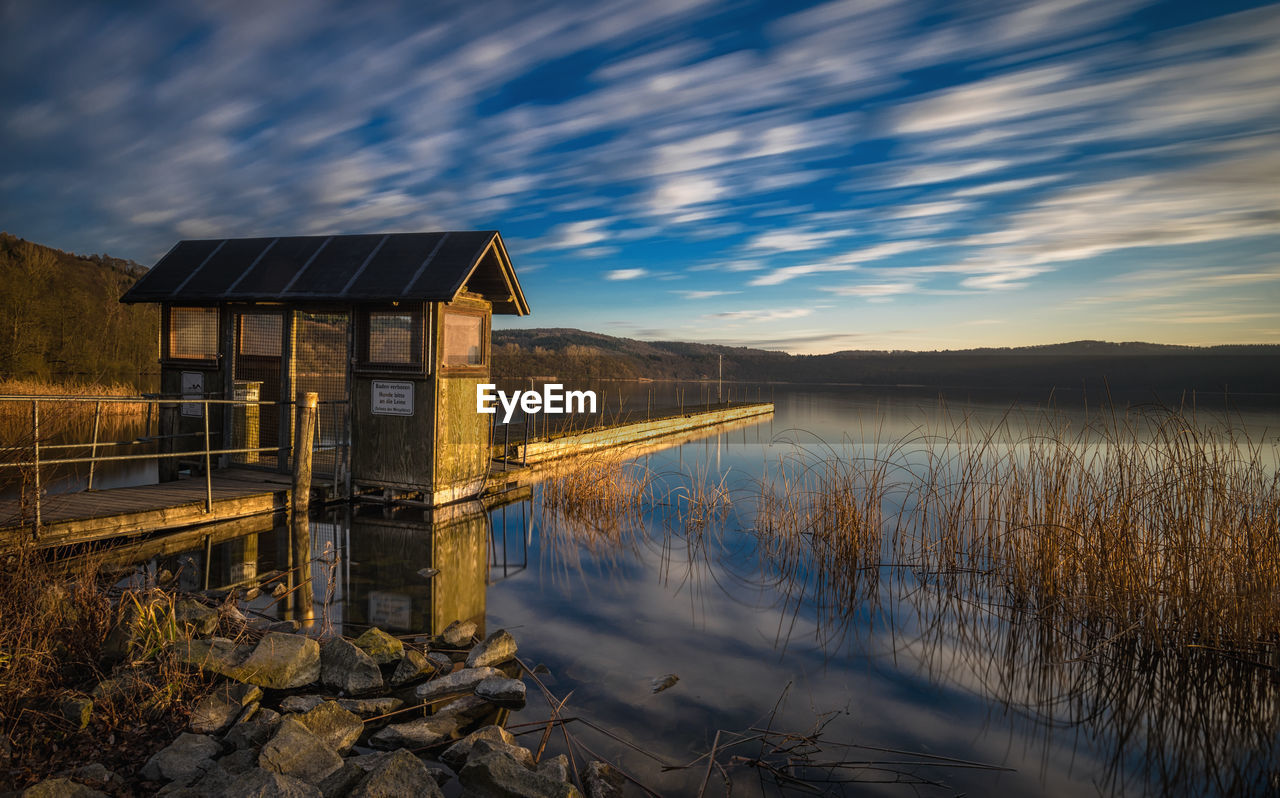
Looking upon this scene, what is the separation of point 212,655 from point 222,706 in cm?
49

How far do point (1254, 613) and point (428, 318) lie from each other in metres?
9.10

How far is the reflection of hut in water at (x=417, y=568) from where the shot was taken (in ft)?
19.7

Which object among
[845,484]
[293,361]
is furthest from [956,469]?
[293,361]

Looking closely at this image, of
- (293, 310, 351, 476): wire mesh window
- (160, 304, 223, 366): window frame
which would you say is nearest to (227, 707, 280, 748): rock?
(293, 310, 351, 476): wire mesh window

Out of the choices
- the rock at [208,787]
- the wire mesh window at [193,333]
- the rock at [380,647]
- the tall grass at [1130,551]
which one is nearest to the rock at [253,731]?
the rock at [208,787]


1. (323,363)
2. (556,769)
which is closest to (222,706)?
(556,769)

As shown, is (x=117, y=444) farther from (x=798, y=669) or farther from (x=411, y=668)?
(x=798, y=669)

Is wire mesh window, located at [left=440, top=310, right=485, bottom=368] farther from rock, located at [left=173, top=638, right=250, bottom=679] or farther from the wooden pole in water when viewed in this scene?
rock, located at [left=173, top=638, right=250, bottom=679]

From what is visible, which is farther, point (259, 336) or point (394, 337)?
point (259, 336)

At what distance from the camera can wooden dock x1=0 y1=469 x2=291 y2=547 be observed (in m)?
6.63

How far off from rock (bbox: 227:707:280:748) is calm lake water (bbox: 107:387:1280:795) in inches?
52.5

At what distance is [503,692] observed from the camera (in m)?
4.37

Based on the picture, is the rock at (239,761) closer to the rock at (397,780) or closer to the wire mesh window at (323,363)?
the rock at (397,780)

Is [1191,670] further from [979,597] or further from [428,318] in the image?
[428,318]
